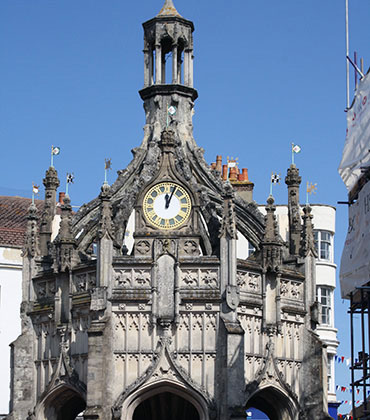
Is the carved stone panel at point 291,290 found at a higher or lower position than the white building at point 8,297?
lower

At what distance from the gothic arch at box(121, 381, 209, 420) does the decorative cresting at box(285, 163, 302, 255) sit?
8.77 m

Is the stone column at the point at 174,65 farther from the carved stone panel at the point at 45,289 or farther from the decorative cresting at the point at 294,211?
the carved stone panel at the point at 45,289

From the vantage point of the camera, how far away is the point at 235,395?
44.8 m

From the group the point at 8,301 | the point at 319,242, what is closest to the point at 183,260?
the point at 8,301

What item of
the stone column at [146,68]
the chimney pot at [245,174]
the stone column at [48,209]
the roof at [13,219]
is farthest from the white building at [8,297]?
the stone column at [146,68]

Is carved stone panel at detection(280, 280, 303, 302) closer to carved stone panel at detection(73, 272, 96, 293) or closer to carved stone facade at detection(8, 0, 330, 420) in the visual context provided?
carved stone facade at detection(8, 0, 330, 420)

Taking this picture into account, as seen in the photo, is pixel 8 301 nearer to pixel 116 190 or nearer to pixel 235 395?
pixel 116 190

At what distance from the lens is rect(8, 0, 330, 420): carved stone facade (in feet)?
149

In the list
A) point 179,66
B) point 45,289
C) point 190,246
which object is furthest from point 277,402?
point 179,66

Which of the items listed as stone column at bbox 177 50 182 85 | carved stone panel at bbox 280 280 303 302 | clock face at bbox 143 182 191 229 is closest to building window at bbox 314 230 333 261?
carved stone panel at bbox 280 280 303 302

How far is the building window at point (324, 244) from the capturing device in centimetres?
6681

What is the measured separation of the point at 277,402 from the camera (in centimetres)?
4806

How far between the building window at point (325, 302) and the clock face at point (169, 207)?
1923cm

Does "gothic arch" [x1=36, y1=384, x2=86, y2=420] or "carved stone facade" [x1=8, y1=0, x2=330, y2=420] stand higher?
"carved stone facade" [x1=8, y1=0, x2=330, y2=420]
